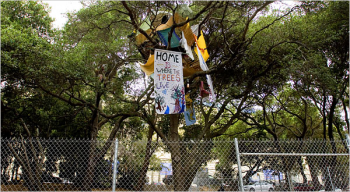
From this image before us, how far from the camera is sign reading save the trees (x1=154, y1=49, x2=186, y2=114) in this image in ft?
21.4

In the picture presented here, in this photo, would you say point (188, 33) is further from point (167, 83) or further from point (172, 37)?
point (167, 83)

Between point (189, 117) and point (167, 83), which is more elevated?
point (167, 83)

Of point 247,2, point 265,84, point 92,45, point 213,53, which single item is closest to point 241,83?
point 265,84

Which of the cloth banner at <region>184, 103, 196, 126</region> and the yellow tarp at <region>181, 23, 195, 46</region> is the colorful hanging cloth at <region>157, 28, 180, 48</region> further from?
the cloth banner at <region>184, 103, 196, 126</region>

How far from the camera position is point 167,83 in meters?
6.60

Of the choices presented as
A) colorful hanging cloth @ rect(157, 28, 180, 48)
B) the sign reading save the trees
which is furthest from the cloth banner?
→ colorful hanging cloth @ rect(157, 28, 180, 48)

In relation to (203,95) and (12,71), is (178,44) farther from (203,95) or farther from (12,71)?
(12,71)

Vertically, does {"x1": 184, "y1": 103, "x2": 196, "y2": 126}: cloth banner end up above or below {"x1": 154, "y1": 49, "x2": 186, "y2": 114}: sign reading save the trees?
below

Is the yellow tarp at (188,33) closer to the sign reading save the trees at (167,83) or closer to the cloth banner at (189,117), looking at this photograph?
the sign reading save the trees at (167,83)

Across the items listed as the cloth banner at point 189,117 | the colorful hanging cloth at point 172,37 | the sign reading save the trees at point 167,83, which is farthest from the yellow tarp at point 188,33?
the cloth banner at point 189,117

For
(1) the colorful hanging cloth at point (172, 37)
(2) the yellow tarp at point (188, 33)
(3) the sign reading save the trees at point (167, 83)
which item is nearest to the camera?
(3) the sign reading save the trees at point (167, 83)

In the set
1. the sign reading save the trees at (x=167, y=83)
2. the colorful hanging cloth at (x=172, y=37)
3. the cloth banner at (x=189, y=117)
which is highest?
the colorful hanging cloth at (x=172, y=37)

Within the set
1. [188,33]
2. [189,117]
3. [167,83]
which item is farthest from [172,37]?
[189,117]

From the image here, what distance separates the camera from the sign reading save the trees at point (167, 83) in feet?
21.4
